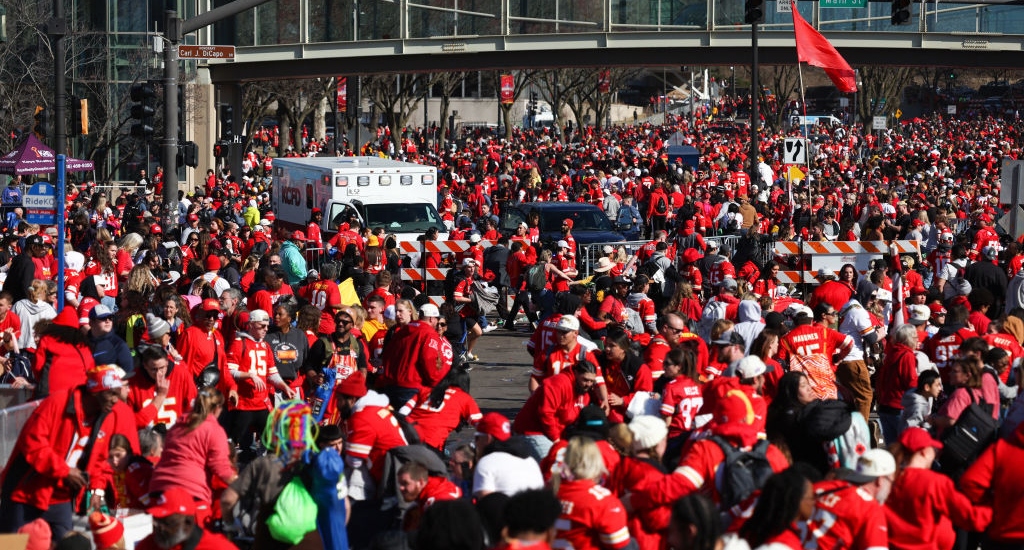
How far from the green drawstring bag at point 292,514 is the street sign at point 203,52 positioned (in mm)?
14390

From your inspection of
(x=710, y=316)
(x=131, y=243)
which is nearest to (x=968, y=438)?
(x=710, y=316)

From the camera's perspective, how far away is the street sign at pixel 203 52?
21.3 metres

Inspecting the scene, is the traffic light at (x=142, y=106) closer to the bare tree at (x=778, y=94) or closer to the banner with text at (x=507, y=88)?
the banner with text at (x=507, y=88)

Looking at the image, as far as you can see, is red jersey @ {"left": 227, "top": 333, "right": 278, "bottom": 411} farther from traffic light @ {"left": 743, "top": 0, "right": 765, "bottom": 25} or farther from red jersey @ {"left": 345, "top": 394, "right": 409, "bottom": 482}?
traffic light @ {"left": 743, "top": 0, "right": 765, "bottom": 25}

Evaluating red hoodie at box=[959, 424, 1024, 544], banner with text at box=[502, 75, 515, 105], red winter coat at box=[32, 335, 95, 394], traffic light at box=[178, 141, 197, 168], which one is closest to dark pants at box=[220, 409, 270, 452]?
red winter coat at box=[32, 335, 95, 394]

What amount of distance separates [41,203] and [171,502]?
30.8 feet

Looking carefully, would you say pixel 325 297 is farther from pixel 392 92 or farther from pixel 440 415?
pixel 392 92

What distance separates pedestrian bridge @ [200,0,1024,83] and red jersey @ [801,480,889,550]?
3162cm

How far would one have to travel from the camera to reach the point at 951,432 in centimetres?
877

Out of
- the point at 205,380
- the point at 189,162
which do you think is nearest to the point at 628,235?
the point at 189,162

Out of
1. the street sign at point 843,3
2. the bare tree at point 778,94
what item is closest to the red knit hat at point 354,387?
the street sign at point 843,3

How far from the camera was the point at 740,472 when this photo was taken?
7.36 meters

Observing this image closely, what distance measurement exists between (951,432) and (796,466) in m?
2.31

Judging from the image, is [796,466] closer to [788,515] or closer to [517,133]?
[788,515]
